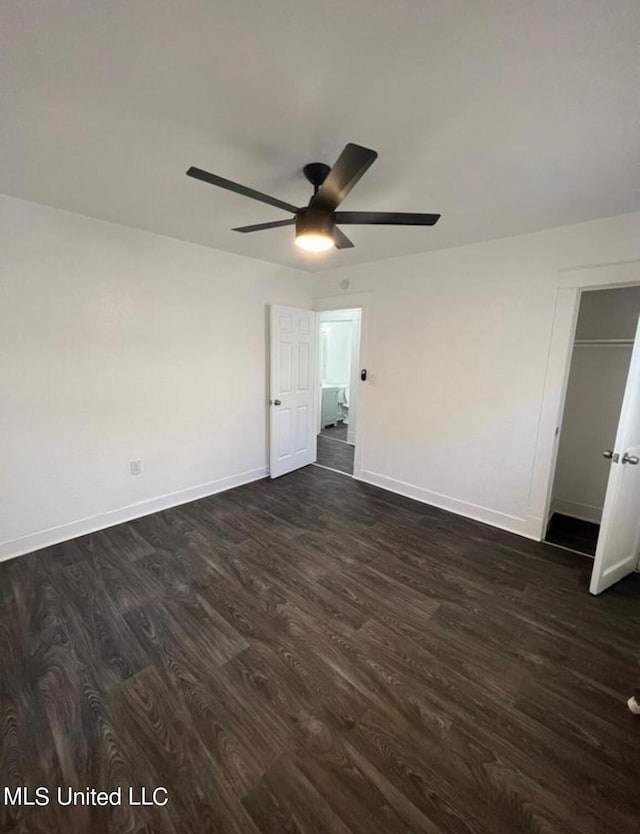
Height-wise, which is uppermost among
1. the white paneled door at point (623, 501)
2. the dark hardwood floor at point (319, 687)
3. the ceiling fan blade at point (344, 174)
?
the ceiling fan blade at point (344, 174)

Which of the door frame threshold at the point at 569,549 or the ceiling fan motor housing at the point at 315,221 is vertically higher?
the ceiling fan motor housing at the point at 315,221

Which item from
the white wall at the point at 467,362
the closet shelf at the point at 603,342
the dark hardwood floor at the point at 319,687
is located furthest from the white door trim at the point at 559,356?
the closet shelf at the point at 603,342

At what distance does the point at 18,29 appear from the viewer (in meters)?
1.11

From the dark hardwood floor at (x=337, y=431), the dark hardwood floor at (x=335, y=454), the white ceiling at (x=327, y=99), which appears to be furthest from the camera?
the dark hardwood floor at (x=337, y=431)

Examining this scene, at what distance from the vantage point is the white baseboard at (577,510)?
3.36m

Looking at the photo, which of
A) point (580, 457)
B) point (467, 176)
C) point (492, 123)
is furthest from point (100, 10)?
point (580, 457)

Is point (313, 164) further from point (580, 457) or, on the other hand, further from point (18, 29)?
point (580, 457)

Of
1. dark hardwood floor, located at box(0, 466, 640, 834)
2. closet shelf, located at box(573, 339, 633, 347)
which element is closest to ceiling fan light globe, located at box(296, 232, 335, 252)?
dark hardwood floor, located at box(0, 466, 640, 834)

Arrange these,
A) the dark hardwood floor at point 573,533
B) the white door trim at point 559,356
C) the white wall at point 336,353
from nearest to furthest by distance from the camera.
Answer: the white door trim at point 559,356 → the dark hardwood floor at point 573,533 → the white wall at point 336,353

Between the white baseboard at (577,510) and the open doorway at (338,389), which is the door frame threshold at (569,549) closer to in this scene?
the white baseboard at (577,510)

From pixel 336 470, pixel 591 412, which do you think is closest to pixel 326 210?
pixel 591 412

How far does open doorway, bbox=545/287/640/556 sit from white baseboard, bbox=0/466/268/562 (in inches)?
127

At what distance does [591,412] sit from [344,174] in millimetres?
3280

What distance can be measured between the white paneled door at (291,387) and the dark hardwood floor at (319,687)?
1.63 metres
